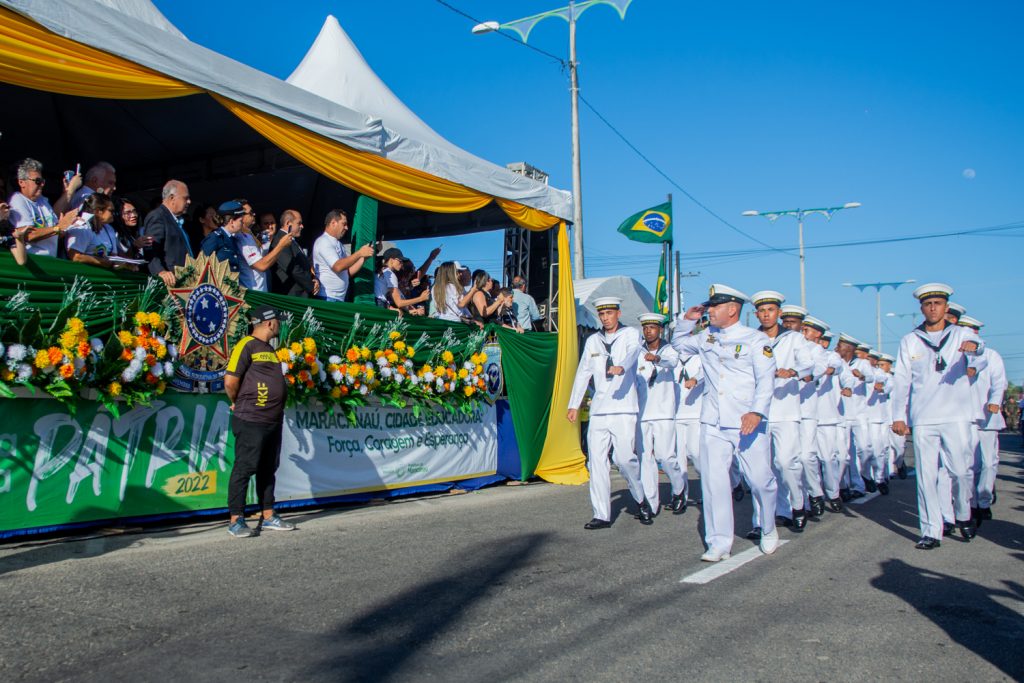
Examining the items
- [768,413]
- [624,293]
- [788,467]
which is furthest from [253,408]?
[624,293]

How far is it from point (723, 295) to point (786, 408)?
2306mm

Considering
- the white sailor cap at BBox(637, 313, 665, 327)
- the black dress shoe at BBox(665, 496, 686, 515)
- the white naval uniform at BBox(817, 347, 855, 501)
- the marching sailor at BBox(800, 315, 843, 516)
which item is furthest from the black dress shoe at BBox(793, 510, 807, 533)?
the white sailor cap at BBox(637, 313, 665, 327)

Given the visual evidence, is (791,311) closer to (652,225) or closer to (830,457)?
(830,457)

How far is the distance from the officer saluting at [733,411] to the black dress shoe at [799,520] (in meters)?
1.46

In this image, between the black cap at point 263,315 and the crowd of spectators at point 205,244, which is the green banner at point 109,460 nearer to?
the black cap at point 263,315

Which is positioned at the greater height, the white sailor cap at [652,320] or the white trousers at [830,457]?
the white sailor cap at [652,320]

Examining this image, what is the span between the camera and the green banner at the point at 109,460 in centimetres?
560

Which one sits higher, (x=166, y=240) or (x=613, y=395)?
(x=166, y=240)

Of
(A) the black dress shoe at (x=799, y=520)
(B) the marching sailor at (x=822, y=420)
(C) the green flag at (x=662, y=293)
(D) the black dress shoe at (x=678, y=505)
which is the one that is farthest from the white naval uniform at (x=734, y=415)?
(C) the green flag at (x=662, y=293)

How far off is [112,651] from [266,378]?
3.17m

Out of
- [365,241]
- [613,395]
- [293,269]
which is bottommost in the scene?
[613,395]

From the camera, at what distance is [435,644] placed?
3.72 meters

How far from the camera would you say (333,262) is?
8.92 metres

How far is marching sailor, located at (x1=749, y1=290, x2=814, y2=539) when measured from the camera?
311 inches
